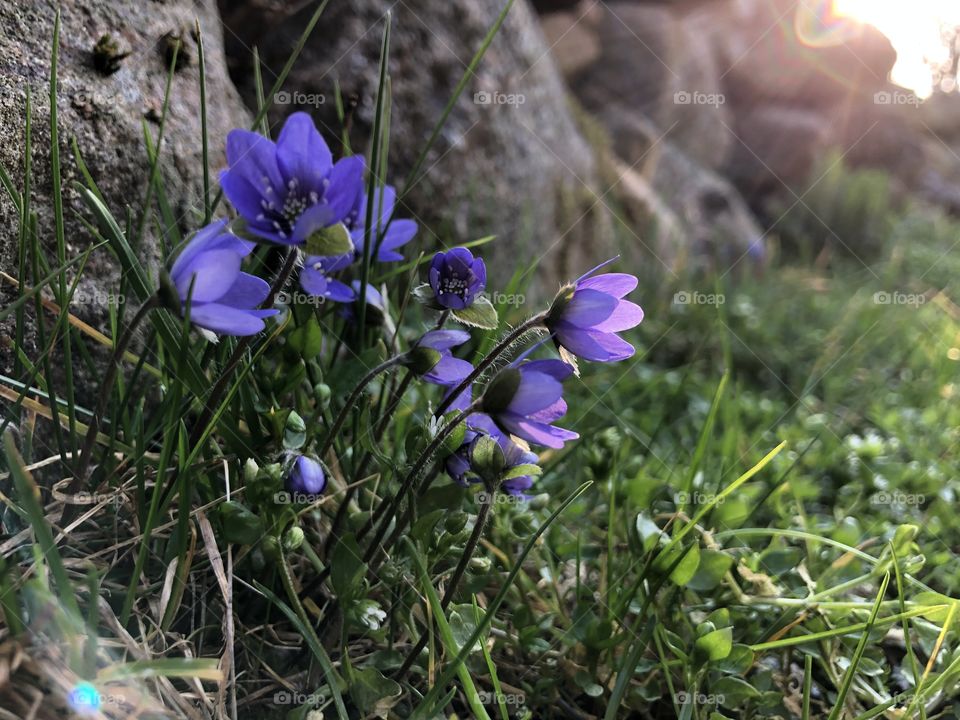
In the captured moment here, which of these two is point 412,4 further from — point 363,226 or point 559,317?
point 559,317

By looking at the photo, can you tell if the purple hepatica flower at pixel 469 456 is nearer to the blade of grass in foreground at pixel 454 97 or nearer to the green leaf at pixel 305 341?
the green leaf at pixel 305 341

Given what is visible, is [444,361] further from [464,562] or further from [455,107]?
[455,107]

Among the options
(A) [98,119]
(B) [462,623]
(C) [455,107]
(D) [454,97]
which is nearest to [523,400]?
(B) [462,623]

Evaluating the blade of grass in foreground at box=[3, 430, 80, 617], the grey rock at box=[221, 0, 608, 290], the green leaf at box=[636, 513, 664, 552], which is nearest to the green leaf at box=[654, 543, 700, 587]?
the green leaf at box=[636, 513, 664, 552]

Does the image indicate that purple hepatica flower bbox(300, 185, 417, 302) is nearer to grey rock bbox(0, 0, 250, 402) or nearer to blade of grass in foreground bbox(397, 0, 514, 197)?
blade of grass in foreground bbox(397, 0, 514, 197)

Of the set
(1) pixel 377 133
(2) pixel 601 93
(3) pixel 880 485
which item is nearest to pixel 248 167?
(1) pixel 377 133
